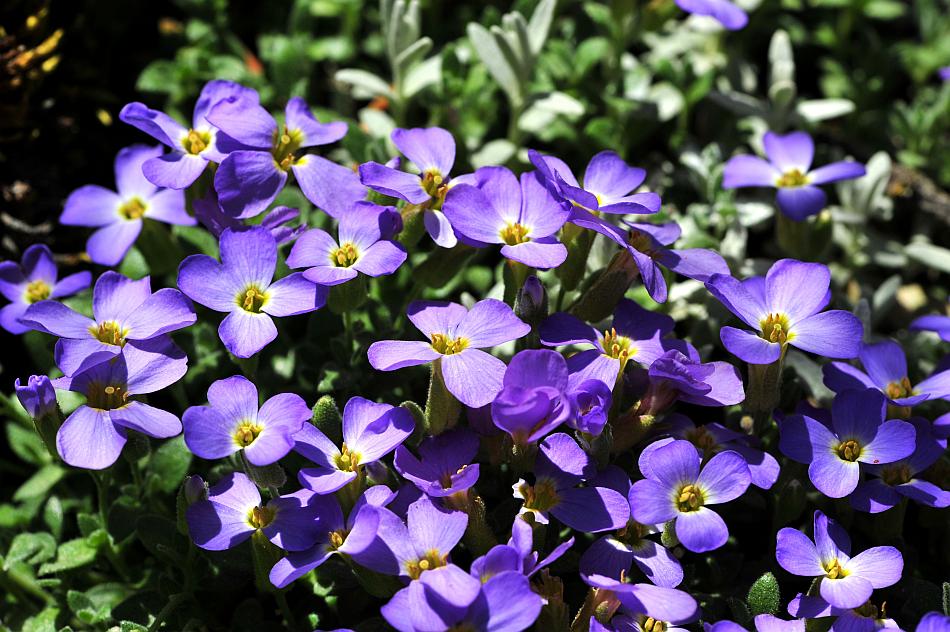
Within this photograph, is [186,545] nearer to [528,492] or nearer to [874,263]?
[528,492]

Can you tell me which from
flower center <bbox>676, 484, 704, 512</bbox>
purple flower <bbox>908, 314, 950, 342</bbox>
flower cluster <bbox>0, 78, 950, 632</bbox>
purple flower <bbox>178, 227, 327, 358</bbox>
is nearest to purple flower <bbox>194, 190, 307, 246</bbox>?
Result: flower cluster <bbox>0, 78, 950, 632</bbox>

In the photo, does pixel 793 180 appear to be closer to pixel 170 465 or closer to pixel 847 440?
pixel 847 440

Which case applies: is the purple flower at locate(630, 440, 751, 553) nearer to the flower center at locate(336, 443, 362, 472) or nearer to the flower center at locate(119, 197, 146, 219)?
the flower center at locate(336, 443, 362, 472)

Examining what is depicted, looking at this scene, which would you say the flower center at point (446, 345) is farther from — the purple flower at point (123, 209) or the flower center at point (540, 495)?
the purple flower at point (123, 209)

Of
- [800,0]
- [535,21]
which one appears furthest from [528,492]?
[800,0]

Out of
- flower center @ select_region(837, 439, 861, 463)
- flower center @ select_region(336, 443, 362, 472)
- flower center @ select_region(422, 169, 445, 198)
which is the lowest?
flower center @ select_region(837, 439, 861, 463)

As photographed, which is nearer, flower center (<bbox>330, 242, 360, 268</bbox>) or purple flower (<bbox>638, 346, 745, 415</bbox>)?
purple flower (<bbox>638, 346, 745, 415</bbox>)

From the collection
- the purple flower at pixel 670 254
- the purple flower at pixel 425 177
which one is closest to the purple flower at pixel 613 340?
the purple flower at pixel 670 254
